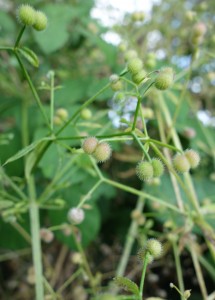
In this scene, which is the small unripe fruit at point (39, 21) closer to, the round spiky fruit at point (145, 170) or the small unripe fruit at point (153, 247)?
the round spiky fruit at point (145, 170)

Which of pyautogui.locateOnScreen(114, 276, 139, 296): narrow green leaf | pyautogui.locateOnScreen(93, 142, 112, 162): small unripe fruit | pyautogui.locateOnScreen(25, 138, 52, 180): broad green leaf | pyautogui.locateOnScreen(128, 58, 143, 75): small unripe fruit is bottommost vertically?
pyautogui.locateOnScreen(114, 276, 139, 296): narrow green leaf

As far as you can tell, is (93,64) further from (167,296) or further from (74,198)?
(167,296)

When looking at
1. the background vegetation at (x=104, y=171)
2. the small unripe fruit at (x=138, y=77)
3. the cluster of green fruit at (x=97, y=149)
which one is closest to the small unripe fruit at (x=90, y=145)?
the cluster of green fruit at (x=97, y=149)

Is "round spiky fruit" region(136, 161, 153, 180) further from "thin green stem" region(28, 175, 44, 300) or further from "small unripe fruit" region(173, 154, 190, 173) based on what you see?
"thin green stem" region(28, 175, 44, 300)

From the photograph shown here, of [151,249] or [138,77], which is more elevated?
[138,77]

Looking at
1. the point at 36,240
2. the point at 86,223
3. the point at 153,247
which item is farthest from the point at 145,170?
the point at 86,223

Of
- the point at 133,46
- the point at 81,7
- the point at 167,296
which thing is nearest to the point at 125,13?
the point at 81,7

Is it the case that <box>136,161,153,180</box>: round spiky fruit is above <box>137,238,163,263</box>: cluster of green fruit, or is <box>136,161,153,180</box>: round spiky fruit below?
above

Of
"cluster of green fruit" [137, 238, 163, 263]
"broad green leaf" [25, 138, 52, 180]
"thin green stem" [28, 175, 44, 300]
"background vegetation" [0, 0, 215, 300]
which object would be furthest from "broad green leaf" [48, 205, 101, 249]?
"cluster of green fruit" [137, 238, 163, 263]

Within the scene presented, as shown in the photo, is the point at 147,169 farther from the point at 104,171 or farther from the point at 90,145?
the point at 104,171
